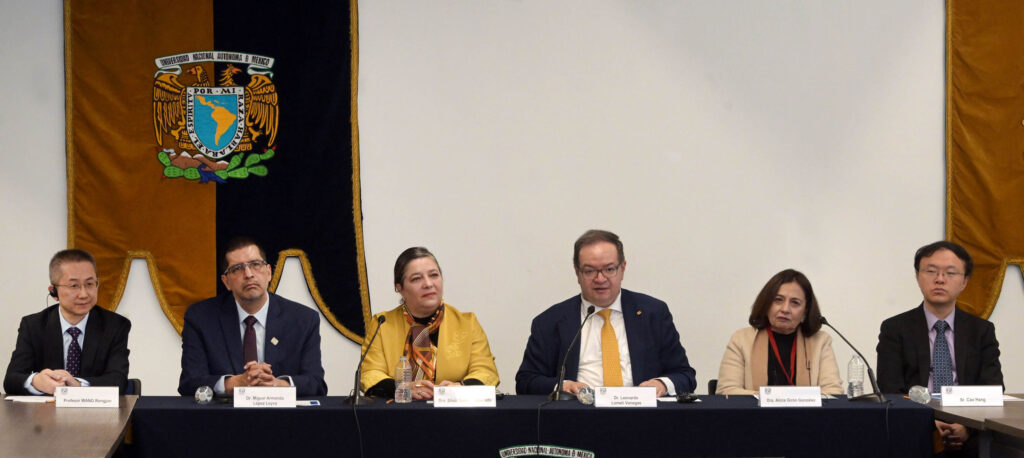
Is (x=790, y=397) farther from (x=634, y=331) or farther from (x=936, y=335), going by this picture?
(x=936, y=335)

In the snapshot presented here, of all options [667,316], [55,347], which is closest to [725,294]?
[667,316]

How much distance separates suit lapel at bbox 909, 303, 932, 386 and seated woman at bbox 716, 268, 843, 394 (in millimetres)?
298

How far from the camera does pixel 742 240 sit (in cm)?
446

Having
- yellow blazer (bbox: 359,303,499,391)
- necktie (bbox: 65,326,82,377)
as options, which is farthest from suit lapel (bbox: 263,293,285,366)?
necktie (bbox: 65,326,82,377)

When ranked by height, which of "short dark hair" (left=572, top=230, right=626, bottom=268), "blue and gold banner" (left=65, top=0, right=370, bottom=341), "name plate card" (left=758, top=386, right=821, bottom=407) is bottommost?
"name plate card" (left=758, top=386, right=821, bottom=407)

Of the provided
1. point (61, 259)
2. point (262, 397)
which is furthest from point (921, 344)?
point (61, 259)

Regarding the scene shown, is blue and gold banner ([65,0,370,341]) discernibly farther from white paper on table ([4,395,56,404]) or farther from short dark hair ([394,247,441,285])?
white paper on table ([4,395,56,404])

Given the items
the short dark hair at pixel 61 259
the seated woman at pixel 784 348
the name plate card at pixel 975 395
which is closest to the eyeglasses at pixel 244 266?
the short dark hair at pixel 61 259

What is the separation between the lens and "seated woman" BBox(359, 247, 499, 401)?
11.1ft

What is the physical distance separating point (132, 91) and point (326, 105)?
34.6 inches

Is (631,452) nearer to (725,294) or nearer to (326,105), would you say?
(725,294)

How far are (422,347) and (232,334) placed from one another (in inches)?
27.0

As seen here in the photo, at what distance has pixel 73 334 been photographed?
3553 mm

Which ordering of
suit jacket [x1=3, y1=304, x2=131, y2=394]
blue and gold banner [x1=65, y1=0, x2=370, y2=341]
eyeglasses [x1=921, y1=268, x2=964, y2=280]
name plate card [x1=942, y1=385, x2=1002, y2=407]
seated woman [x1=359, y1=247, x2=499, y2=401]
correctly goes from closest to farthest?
name plate card [x1=942, y1=385, x2=1002, y2=407] → seated woman [x1=359, y1=247, x2=499, y2=401] → suit jacket [x1=3, y1=304, x2=131, y2=394] → eyeglasses [x1=921, y1=268, x2=964, y2=280] → blue and gold banner [x1=65, y1=0, x2=370, y2=341]
